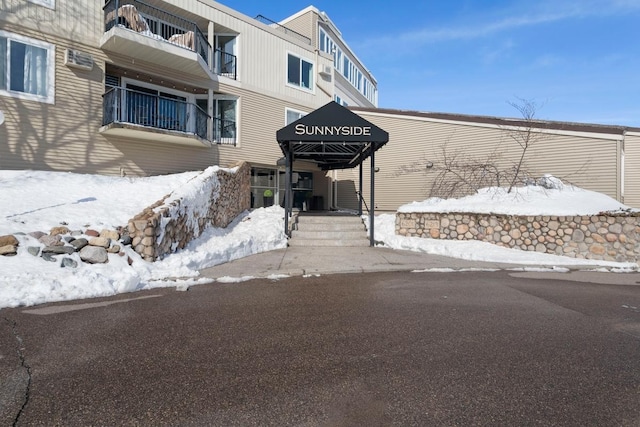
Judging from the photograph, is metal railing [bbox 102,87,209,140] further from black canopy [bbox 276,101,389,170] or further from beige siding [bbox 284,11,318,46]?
beige siding [bbox 284,11,318,46]

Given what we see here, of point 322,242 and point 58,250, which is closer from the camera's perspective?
point 58,250

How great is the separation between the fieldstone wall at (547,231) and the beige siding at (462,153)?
3844 mm

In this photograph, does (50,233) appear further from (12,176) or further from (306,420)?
(306,420)

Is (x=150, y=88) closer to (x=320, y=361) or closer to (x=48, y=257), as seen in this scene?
(x=48, y=257)

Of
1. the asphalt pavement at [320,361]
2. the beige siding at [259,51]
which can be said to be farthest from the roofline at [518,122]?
the asphalt pavement at [320,361]

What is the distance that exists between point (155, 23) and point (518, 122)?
1502 cm

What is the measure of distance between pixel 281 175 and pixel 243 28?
6.88 m

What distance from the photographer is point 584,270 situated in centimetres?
870

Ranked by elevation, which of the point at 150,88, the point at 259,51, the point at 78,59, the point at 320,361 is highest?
the point at 259,51

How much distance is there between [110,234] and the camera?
23.3 feet

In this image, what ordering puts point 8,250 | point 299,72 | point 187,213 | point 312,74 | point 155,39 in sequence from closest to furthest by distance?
point 8,250 < point 187,213 < point 155,39 < point 299,72 < point 312,74

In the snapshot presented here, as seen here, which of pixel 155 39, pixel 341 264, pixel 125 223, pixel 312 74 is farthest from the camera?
pixel 312 74

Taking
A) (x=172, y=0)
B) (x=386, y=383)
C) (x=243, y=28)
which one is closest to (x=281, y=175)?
(x=243, y=28)

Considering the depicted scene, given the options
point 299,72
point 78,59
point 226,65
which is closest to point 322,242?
point 78,59
